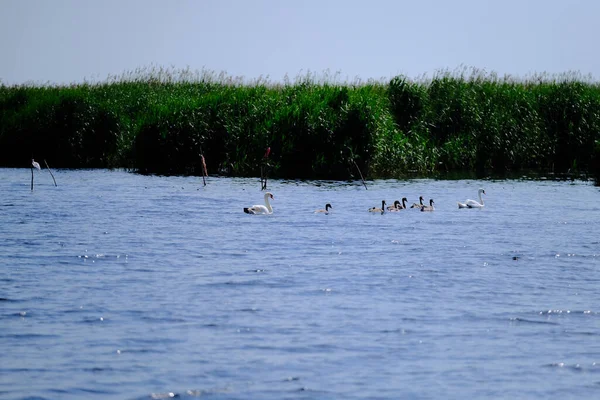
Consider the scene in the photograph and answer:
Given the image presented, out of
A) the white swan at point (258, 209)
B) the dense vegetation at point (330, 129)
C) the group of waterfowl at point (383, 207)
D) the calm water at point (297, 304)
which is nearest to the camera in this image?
the calm water at point (297, 304)

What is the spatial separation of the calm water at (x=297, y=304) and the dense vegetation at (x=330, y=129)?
12741 millimetres

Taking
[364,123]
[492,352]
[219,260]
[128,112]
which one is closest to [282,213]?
[219,260]

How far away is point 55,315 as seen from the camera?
12977 millimetres

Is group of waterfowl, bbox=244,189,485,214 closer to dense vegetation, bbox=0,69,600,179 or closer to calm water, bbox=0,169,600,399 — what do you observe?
calm water, bbox=0,169,600,399

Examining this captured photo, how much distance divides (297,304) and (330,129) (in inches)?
999

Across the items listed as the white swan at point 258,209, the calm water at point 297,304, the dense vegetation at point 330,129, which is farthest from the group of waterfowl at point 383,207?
the dense vegetation at point 330,129

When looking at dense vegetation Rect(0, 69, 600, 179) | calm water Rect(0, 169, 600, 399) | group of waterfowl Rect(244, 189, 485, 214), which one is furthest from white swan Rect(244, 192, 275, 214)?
dense vegetation Rect(0, 69, 600, 179)

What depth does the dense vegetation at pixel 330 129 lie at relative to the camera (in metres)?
39.5

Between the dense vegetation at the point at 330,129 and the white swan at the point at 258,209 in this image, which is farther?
the dense vegetation at the point at 330,129

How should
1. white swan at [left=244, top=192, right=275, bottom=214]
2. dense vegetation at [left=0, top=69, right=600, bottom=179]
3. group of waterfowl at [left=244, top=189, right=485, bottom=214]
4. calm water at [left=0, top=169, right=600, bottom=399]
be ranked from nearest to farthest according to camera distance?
calm water at [left=0, top=169, right=600, bottom=399] → white swan at [left=244, top=192, right=275, bottom=214] → group of waterfowl at [left=244, top=189, right=485, bottom=214] → dense vegetation at [left=0, top=69, right=600, bottom=179]

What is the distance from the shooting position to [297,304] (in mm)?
13852

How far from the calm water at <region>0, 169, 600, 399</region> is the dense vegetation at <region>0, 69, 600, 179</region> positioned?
12.7 m

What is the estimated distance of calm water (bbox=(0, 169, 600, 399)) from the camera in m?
10.2

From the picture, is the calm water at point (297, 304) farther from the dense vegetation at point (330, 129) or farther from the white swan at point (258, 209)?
the dense vegetation at point (330, 129)
